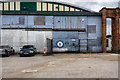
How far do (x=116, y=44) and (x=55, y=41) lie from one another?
913 centimetres

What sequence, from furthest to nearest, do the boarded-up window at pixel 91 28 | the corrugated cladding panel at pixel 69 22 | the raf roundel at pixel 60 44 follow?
the boarded-up window at pixel 91 28 → the corrugated cladding panel at pixel 69 22 → the raf roundel at pixel 60 44

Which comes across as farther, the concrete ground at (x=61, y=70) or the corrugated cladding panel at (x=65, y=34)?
the corrugated cladding panel at (x=65, y=34)

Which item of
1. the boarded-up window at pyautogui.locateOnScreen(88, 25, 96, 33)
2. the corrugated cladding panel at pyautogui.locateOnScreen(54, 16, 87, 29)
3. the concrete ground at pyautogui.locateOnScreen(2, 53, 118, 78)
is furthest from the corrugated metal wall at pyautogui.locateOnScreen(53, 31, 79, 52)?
the concrete ground at pyautogui.locateOnScreen(2, 53, 118, 78)

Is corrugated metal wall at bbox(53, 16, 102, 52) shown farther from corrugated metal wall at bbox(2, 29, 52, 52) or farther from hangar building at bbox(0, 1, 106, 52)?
corrugated metal wall at bbox(2, 29, 52, 52)

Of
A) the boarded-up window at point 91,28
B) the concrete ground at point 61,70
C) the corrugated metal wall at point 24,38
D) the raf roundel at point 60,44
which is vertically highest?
the boarded-up window at point 91,28

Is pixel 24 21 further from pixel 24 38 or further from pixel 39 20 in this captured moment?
pixel 24 38

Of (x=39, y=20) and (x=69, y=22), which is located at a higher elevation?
(x=39, y=20)

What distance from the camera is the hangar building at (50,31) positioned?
62.8ft

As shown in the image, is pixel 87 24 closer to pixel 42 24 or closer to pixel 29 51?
pixel 42 24

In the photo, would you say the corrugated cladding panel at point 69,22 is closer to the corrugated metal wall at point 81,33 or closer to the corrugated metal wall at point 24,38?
the corrugated metal wall at point 81,33

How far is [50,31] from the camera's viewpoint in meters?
19.3

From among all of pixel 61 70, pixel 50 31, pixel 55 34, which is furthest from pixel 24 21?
pixel 61 70

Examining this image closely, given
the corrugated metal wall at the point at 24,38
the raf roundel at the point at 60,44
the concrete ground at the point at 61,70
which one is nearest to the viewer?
the concrete ground at the point at 61,70

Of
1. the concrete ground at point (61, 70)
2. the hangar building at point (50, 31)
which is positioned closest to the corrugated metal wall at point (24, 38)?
the hangar building at point (50, 31)
